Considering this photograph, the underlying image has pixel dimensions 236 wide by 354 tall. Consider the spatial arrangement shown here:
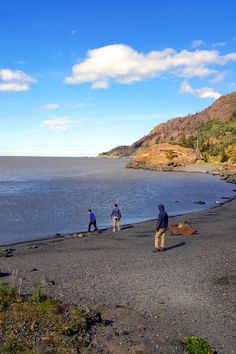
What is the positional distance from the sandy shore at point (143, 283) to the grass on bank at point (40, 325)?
81 cm

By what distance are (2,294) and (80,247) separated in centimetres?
1410

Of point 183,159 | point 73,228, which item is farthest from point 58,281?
point 183,159

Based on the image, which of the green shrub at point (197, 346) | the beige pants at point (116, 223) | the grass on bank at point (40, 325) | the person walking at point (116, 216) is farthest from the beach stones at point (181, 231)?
the green shrub at point (197, 346)

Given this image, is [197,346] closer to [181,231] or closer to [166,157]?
[181,231]

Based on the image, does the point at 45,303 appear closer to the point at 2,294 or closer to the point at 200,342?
the point at 2,294

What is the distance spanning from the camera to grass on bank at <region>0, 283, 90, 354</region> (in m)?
11.9

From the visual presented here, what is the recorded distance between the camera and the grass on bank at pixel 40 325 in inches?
469

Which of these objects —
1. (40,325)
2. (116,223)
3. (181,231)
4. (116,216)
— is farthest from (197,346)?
(116,223)

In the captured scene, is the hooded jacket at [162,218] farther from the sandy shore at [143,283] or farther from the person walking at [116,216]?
the person walking at [116,216]

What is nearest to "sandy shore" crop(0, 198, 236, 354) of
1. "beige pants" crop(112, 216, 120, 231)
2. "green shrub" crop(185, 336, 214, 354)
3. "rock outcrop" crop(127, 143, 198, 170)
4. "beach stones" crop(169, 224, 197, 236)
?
"green shrub" crop(185, 336, 214, 354)

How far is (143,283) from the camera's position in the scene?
18.5 m

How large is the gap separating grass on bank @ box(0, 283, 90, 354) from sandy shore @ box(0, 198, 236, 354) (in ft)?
2.65

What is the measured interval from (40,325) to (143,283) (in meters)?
6.59

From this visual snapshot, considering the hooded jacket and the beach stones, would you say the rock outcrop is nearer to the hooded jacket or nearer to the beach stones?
the beach stones
